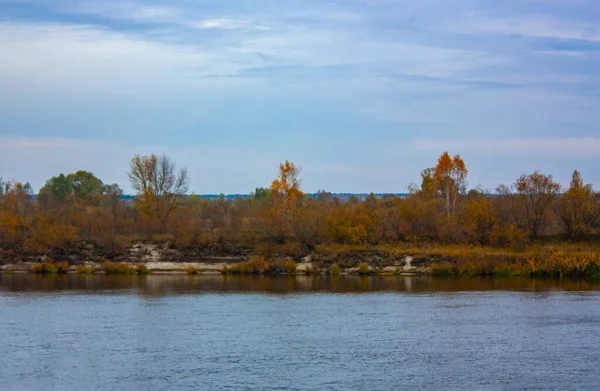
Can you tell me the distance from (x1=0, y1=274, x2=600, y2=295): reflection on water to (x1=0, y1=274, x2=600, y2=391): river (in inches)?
11.5

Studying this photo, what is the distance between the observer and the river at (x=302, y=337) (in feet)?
77.9

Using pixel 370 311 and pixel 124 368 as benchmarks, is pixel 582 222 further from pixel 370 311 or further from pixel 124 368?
pixel 124 368

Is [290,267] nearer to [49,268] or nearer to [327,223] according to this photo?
[327,223]

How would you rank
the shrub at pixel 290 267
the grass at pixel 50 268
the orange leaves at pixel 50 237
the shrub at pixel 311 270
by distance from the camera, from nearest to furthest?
1. the shrub at pixel 311 270
2. the shrub at pixel 290 267
3. the grass at pixel 50 268
4. the orange leaves at pixel 50 237

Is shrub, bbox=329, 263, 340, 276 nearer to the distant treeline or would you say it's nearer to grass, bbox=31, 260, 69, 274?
the distant treeline

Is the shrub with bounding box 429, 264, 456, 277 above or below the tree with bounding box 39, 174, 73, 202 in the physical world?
below

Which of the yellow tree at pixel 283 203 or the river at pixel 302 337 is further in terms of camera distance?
the yellow tree at pixel 283 203

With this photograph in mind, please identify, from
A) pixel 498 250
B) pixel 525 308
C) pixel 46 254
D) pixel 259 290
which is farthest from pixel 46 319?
pixel 498 250

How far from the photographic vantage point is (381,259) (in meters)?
55.2

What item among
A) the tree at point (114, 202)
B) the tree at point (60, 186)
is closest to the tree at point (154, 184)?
the tree at point (114, 202)

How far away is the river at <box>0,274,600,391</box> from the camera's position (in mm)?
23750

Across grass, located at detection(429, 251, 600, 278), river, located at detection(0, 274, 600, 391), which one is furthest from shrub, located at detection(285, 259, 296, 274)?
grass, located at detection(429, 251, 600, 278)

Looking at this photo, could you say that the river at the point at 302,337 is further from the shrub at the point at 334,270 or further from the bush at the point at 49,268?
the bush at the point at 49,268

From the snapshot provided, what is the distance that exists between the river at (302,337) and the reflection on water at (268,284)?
0.29 m
